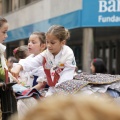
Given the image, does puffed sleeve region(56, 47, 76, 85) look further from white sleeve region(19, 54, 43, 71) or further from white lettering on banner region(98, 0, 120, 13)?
white lettering on banner region(98, 0, 120, 13)

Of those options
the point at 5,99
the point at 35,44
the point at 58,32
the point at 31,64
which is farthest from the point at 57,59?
the point at 35,44

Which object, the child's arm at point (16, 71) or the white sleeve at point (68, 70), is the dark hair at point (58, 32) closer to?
the white sleeve at point (68, 70)

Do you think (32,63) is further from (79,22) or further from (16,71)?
(79,22)

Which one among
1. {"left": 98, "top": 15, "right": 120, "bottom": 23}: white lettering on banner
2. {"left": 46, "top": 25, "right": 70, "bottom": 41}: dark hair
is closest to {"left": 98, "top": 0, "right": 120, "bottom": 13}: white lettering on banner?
{"left": 98, "top": 15, "right": 120, "bottom": 23}: white lettering on banner

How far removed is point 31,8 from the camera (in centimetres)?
2650

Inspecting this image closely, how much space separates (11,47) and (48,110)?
35.2 meters

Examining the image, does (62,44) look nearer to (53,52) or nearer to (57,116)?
(53,52)

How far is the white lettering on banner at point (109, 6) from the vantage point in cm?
1842

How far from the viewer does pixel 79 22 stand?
18656mm

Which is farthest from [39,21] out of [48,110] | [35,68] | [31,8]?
[48,110]

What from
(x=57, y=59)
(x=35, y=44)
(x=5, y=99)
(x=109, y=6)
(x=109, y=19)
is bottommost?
(x=5, y=99)

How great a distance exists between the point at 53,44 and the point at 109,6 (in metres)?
14.0

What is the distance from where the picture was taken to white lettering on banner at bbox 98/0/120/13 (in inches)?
725

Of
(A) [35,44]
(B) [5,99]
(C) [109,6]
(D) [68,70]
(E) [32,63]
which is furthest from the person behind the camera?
(C) [109,6]
